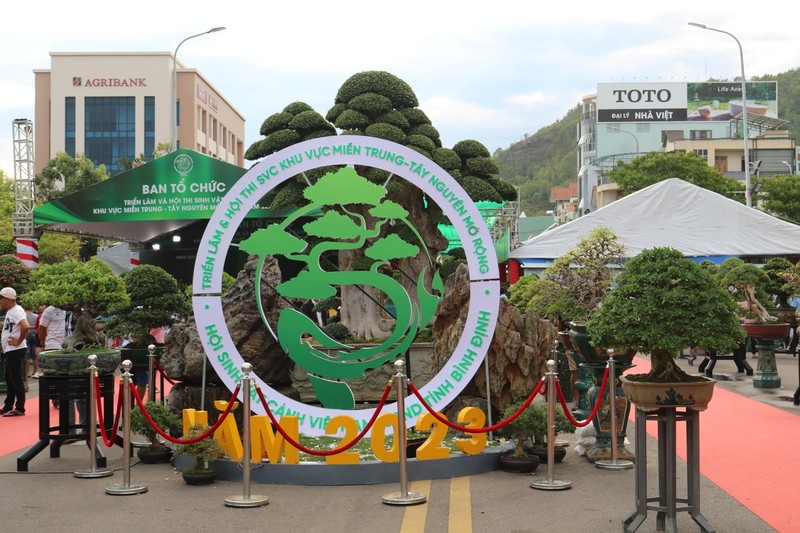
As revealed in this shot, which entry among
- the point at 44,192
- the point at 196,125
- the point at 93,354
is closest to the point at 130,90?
the point at 196,125

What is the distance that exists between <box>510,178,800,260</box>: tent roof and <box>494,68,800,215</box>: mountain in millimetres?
98077

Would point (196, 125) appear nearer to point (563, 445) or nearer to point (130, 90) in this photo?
point (130, 90)

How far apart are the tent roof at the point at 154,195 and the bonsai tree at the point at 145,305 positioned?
30.3ft

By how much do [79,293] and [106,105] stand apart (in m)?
77.5

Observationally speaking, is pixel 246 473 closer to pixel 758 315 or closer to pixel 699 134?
pixel 758 315

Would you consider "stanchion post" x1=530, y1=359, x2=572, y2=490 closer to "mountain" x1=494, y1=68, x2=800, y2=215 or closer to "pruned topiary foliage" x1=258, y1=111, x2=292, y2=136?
"pruned topiary foliage" x1=258, y1=111, x2=292, y2=136

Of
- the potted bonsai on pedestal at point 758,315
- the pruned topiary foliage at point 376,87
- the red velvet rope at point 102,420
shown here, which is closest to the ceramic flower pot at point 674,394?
the red velvet rope at point 102,420

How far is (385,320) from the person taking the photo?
713 inches

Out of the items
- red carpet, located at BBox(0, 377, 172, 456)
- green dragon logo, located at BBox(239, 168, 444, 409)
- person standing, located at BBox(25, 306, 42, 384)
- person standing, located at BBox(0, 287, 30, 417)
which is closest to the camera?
green dragon logo, located at BBox(239, 168, 444, 409)

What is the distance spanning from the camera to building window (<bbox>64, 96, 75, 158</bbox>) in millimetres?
83312

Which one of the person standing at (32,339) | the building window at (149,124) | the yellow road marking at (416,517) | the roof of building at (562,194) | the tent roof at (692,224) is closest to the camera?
the yellow road marking at (416,517)

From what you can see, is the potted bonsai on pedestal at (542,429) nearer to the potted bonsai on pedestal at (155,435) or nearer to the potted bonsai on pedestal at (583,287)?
the potted bonsai on pedestal at (583,287)

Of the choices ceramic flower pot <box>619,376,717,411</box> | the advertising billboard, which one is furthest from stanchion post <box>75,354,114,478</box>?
the advertising billboard

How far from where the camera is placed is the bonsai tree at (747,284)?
18516mm
